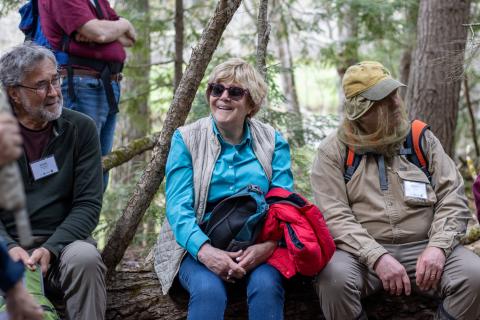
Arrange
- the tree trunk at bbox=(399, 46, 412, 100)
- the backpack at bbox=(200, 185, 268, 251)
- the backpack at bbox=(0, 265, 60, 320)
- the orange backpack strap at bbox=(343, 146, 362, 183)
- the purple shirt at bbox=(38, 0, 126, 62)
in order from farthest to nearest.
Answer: the tree trunk at bbox=(399, 46, 412, 100), the purple shirt at bbox=(38, 0, 126, 62), the orange backpack strap at bbox=(343, 146, 362, 183), the backpack at bbox=(200, 185, 268, 251), the backpack at bbox=(0, 265, 60, 320)

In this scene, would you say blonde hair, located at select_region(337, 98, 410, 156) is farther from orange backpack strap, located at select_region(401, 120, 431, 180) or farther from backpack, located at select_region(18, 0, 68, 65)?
backpack, located at select_region(18, 0, 68, 65)

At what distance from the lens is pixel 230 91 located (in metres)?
3.87

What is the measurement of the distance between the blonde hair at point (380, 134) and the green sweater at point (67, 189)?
61.1 inches

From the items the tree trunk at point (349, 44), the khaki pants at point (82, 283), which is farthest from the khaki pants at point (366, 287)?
the tree trunk at point (349, 44)

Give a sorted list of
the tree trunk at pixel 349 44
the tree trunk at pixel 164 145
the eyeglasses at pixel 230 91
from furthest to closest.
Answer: the tree trunk at pixel 349 44 < the tree trunk at pixel 164 145 < the eyeglasses at pixel 230 91

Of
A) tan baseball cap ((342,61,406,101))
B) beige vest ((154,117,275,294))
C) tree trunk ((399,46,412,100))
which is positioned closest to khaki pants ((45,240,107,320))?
beige vest ((154,117,275,294))

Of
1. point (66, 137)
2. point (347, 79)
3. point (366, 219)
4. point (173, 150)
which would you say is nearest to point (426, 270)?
point (366, 219)

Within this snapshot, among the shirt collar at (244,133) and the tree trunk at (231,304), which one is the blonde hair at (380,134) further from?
the tree trunk at (231,304)

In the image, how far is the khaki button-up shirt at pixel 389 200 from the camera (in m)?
3.88

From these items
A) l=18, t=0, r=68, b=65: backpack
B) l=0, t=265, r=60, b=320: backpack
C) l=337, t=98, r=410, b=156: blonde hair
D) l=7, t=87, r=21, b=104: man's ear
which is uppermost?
l=18, t=0, r=68, b=65: backpack

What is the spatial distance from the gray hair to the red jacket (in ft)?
5.22

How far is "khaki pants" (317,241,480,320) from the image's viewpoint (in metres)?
3.59

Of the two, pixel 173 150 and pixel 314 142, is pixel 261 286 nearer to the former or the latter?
pixel 173 150

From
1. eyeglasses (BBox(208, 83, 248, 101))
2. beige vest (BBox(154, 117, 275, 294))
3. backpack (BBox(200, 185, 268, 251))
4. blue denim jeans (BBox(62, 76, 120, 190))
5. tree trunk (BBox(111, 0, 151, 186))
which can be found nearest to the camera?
backpack (BBox(200, 185, 268, 251))
